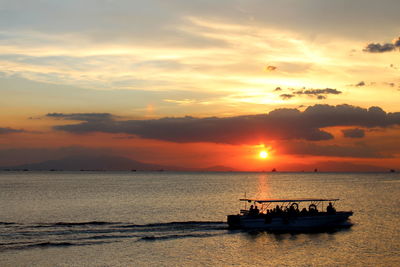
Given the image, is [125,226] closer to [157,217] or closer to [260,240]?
[157,217]

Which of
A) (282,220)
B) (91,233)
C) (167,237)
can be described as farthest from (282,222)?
(91,233)

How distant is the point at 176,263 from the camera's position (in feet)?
153

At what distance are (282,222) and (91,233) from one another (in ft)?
91.3

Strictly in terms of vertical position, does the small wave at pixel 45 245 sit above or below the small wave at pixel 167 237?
below

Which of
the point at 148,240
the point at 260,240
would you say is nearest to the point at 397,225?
the point at 260,240

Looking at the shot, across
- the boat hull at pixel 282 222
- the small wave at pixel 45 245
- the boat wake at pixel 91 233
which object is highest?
the boat hull at pixel 282 222

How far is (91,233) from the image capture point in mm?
61250

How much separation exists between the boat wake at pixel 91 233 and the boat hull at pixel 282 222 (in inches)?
91.0

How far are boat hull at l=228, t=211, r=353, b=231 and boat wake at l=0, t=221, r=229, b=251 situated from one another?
231 cm

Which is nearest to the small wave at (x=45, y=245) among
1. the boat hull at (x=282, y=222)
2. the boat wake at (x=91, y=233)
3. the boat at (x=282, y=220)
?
the boat wake at (x=91, y=233)

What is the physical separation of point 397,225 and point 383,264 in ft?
96.0

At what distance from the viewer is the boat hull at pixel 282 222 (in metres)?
66.2

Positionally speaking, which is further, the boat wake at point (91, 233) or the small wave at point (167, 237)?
the small wave at point (167, 237)

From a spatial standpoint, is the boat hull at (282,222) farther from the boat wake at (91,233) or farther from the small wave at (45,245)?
the small wave at (45,245)
